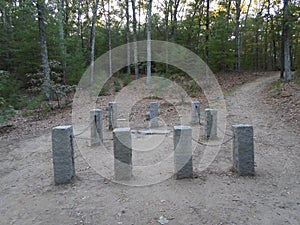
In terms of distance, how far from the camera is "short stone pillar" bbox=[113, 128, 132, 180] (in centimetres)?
366

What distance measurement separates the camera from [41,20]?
1140 centimetres

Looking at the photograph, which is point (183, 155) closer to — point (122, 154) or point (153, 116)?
point (122, 154)

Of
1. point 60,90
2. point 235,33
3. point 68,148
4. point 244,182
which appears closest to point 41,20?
point 60,90

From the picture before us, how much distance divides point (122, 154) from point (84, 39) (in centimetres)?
2442

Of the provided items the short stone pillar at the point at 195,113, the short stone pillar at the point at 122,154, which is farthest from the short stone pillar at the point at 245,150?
the short stone pillar at the point at 195,113

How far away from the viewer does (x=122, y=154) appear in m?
3.68

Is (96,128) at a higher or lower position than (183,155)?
higher

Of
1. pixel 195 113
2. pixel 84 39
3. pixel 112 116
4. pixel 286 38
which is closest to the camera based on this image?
pixel 112 116

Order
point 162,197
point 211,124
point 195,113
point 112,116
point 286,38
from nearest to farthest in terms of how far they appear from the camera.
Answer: point 162,197 < point 211,124 < point 112,116 < point 195,113 < point 286,38

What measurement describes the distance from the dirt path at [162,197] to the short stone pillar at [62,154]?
160 mm

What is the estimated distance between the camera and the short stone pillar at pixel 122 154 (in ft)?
12.0

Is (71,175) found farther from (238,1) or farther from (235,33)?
(238,1)

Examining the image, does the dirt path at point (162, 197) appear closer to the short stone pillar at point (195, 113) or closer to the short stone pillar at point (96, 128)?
the short stone pillar at point (96, 128)

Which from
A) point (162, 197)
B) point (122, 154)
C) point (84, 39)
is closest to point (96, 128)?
point (122, 154)
